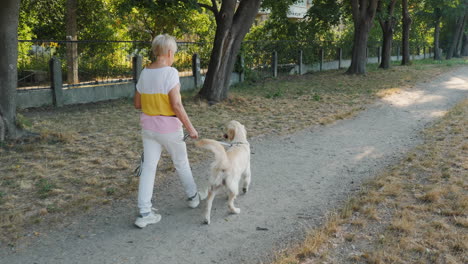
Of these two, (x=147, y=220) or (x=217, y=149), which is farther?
(x=147, y=220)

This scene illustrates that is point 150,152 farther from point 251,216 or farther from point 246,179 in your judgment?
point 246,179

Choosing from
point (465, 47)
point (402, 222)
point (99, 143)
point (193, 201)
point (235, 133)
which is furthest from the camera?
point (465, 47)

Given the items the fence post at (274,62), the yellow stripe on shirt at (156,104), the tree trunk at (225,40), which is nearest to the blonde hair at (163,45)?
the yellow stripe on shirt at (156,104)

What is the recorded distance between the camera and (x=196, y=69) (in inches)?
612

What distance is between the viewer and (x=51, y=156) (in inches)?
259

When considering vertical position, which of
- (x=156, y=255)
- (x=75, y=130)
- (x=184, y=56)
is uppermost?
(x=184, y=56)

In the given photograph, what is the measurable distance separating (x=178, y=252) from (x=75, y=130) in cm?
567

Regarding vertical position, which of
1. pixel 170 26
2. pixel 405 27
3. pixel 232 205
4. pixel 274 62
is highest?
pixel 405 27

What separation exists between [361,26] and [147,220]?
756 inches

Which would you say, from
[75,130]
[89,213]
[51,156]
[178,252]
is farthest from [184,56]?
[178,252]

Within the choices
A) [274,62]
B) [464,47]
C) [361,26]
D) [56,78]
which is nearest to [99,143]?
[56,78]

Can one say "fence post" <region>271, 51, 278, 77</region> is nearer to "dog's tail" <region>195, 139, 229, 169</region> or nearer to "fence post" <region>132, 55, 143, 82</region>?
"fence post" <region>132, 55, 143, 82</region>

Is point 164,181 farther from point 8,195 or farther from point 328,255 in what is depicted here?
point 328,255

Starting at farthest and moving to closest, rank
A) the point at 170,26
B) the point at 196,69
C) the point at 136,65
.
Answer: the point at 170,26 → the point at 196,69 → the point at 136,65
